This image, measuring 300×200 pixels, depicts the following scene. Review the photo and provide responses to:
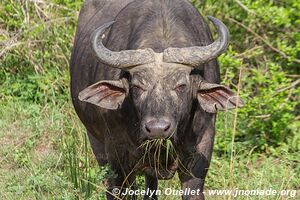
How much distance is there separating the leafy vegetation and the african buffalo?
300 millimetres

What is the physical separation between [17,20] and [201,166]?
4.66 metres

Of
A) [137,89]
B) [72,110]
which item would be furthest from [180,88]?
[72,110]

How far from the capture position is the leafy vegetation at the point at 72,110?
7.26 m

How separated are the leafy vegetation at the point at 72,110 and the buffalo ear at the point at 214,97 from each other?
2.26 feet

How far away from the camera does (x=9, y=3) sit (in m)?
10.2

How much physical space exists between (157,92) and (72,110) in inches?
129

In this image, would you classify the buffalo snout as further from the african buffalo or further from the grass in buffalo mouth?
the grass in buffalo mouth

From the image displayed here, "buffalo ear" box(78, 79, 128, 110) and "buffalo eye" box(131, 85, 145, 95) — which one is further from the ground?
"buffalo eye" box(131, 85, 145, 95)

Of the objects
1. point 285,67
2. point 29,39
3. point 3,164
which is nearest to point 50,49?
point 29,39

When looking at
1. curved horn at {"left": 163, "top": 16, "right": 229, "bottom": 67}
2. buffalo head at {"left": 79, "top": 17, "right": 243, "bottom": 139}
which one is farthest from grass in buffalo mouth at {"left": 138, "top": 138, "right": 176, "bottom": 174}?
curved horn at {"left": 163, "top": 16, "right": 229, "bottom": 67}

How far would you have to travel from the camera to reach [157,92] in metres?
5.68

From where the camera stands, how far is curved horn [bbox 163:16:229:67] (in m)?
5.86

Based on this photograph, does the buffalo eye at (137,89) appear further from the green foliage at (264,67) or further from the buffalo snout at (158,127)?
the green foliage at (264,67)

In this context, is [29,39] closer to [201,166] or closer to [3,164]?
[3,164]
